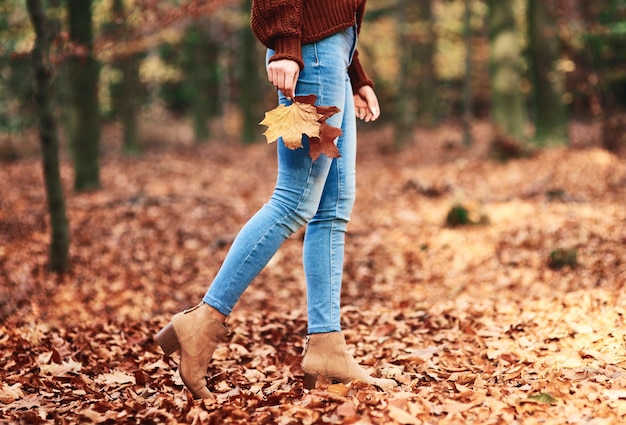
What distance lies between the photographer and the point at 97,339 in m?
3.52

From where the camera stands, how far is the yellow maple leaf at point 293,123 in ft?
7.55

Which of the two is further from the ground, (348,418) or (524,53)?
(524,53)

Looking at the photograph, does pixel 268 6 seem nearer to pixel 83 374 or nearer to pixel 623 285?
pixel 83 374

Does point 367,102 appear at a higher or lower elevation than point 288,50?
lower

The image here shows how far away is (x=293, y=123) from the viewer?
232cm

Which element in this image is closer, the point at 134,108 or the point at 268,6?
the point at 268,6

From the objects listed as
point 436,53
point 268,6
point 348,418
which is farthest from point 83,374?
point 436,53

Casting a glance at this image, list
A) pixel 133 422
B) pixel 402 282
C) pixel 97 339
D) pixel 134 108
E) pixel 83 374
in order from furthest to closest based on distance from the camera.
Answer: pixel 134 108 < pixel 402 282 < pixel 97 339 < pixel 83 374 < pixel 133 422

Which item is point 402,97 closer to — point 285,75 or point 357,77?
point 357,77

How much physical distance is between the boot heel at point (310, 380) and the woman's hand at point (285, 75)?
1.15 meters

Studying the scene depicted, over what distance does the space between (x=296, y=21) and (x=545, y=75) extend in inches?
433

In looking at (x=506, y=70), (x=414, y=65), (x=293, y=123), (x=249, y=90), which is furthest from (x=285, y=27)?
(x=414, y=65)

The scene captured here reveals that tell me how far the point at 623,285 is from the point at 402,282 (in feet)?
6.18

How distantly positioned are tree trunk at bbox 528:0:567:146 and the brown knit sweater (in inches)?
406
